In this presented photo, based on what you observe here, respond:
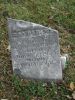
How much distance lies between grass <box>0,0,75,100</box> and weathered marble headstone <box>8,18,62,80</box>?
0.60 ft

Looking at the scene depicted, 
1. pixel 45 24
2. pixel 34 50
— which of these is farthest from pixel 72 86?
pixel 45 24

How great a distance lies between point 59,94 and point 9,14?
2.80 meters

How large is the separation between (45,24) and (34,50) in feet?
6.52

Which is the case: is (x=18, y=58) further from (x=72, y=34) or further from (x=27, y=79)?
(x=72, y=34)

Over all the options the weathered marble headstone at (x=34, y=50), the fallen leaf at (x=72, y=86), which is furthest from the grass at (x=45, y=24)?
the weathered marble headstone at (x=34, y=50)

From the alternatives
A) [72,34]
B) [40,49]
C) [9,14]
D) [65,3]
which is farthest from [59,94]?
[65,3]

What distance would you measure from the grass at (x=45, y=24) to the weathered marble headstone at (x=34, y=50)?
18 cm

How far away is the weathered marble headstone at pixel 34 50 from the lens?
5699mm

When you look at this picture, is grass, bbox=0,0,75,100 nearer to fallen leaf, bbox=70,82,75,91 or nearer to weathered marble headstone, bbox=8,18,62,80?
fallen leaf, bbox=70,82,75,91

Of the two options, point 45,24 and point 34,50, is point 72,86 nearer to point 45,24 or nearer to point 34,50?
point 34,50

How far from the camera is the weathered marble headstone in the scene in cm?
570

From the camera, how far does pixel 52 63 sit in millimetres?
6023

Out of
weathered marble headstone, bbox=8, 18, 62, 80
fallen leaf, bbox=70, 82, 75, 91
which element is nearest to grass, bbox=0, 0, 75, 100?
fallen leaf, bbox=70, 82, 75, 91

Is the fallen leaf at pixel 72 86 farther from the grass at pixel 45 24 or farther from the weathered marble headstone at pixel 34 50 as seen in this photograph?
the weathered marble headstone at pixel 34 50
